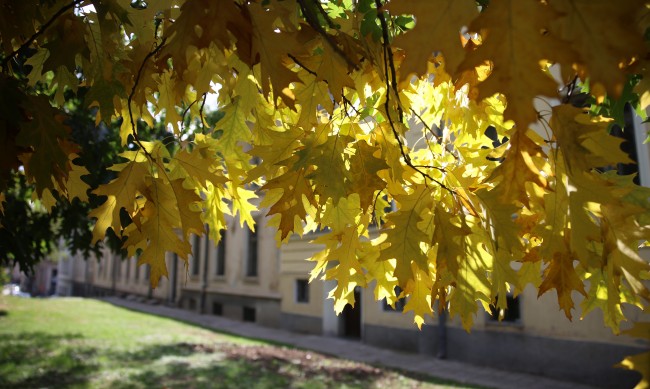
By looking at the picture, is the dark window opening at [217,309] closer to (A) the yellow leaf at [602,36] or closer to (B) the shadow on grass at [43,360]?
(B) the shadow on grass at [43,360]

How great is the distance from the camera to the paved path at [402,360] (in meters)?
7.49

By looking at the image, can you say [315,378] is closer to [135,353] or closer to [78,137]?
[135,353]

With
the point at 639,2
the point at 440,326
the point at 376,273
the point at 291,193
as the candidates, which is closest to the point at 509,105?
the point at 639,2

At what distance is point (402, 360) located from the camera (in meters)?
9.30

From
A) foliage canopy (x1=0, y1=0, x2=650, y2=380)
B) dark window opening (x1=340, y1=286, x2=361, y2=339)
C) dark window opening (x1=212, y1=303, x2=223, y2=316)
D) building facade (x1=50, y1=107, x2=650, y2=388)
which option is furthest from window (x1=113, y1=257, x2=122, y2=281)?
foliage canopy (x1=0, y1=0, x2=650, y2=380)

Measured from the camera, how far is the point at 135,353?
30.5ft

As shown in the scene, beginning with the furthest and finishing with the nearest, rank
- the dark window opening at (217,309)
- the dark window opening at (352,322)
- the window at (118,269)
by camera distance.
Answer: the window at (118,269) < the dark window opening at (217,309) < the dark window opening at (352,322)

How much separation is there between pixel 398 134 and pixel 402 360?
8.44 m

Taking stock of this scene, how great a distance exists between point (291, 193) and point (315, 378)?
6526 mm

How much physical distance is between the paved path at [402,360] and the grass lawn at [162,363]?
630 millimetres

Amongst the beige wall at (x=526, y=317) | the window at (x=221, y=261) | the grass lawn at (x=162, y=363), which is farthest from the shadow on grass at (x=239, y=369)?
the window at (x=221, y=261)

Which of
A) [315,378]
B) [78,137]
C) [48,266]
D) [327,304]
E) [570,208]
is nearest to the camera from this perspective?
[570,208]

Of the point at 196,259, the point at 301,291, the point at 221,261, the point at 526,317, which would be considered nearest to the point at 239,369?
the point at 526,317

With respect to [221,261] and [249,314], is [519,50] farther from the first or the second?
[221,261]
